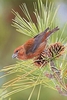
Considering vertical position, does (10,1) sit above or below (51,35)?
above

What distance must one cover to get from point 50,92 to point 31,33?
3.09 feet

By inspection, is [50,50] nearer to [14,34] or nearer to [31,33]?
[31,33]

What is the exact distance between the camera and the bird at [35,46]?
64cm

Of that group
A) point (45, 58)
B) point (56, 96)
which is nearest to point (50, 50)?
point (45, 58)

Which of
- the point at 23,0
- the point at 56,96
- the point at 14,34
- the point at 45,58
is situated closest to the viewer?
the point at 45,58

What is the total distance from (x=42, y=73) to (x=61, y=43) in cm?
7

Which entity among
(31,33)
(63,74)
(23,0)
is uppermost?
(23,0)

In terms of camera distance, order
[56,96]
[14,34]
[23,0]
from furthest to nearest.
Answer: [14,34]
[23,0]
[56,96]

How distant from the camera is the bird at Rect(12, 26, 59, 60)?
25.2 inches

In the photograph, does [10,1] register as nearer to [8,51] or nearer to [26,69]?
[8,51]

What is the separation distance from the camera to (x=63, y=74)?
2.05 ft

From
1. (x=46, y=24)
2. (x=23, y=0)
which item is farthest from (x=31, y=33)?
(x=23, y=0)

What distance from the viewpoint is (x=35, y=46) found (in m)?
0.66

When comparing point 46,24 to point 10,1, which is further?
point 10,1
